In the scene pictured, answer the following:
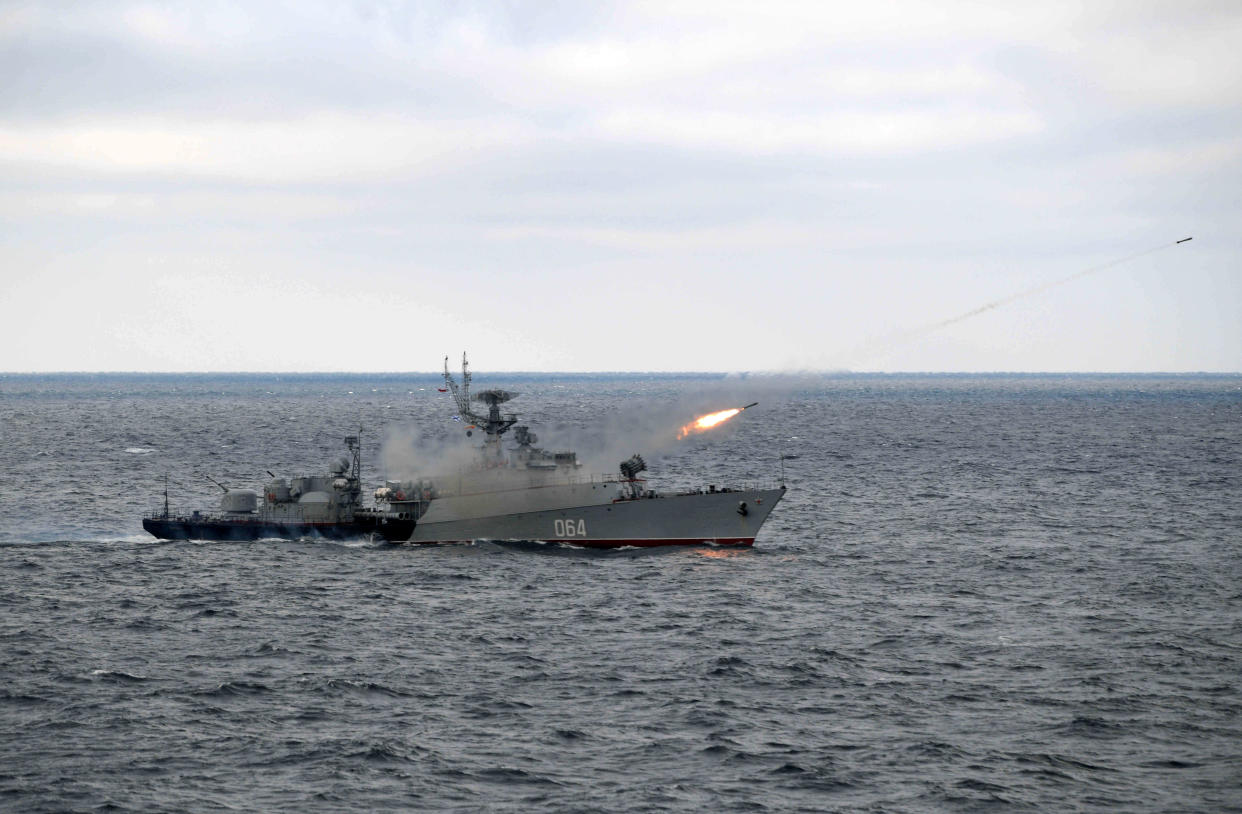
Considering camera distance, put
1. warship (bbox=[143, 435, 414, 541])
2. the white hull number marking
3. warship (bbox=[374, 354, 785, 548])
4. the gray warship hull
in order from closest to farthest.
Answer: the gray warship hull, warship (bbox=[374, 354, 785, 548]), the white hull number marking, warship (bbox=[143, 435, 414, 541])

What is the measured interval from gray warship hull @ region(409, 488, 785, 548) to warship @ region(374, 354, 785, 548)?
47mm

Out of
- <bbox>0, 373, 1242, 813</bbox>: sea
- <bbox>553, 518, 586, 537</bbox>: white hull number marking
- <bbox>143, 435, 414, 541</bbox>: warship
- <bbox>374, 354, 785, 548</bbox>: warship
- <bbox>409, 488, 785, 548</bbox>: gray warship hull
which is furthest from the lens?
<bbox>143, 435, 414, 541</bbox>: warship

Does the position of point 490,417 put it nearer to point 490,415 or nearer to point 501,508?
point 490,415

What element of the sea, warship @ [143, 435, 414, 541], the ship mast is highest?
the ship mast

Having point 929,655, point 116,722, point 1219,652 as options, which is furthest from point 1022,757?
point 116,722

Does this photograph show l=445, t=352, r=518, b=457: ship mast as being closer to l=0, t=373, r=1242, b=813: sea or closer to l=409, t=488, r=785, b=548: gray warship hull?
l=0, t=373, r=1242, b=813: sea

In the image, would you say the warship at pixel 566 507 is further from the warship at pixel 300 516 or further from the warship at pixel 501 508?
the warship at pixel 300 516

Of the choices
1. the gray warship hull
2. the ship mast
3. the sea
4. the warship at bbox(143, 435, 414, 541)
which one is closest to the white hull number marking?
the gray warship hull

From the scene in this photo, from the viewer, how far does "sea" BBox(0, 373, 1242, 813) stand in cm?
2847

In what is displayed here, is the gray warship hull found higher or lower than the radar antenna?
lower

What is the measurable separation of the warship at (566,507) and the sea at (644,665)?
3.34 ft

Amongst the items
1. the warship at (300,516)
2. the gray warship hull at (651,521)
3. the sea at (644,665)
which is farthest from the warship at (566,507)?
the warship at (300,516)

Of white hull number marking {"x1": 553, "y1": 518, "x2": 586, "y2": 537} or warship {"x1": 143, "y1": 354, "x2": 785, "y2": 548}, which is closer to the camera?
warship {"x1": 143, "y1": 354, "x2": 785, "y2": 548}

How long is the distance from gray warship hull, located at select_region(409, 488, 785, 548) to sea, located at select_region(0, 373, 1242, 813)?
2.72ft
